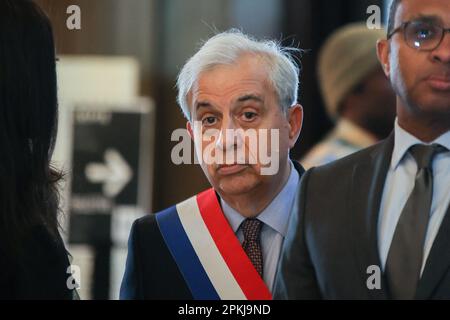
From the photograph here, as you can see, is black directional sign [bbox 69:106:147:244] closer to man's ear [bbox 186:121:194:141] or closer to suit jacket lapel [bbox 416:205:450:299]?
man's ear [bbox 186:121:194:141]

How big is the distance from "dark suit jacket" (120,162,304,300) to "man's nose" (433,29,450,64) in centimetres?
24

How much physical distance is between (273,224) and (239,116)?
6.1 inches

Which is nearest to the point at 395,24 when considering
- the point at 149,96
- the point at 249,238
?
the point at 249,238

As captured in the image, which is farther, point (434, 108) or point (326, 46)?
point (326, 46)

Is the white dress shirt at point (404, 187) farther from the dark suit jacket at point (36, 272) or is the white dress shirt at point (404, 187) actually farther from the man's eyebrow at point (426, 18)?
the dark suit jacket at point (36, 272)

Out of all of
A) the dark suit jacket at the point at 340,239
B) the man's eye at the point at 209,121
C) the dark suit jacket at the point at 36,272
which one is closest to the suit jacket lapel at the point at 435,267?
the dark suit jacket at the point at 340,239

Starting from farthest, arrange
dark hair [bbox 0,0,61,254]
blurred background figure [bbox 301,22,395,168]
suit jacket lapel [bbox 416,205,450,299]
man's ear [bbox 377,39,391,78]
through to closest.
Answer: blurred background figure [bbox 301,22,395,168] < dark hair [bbox 0,0,61,254] < man's ear [bbox 377,39,391,78] < suit jacket lapel [bbox 416,205,450,299]

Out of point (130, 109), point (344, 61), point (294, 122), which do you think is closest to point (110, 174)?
point (130, 109)

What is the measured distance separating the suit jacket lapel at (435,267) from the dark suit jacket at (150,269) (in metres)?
0.22

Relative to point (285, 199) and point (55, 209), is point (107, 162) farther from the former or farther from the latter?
point (285, 199)

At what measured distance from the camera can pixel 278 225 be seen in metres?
1.38

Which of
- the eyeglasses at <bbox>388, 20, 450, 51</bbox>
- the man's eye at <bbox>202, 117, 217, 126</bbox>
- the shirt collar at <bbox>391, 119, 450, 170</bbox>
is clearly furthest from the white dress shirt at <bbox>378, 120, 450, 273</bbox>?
the man's eye at <bbox>202, 117, 217, 126</bbox>

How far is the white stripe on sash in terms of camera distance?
138 centimetres
